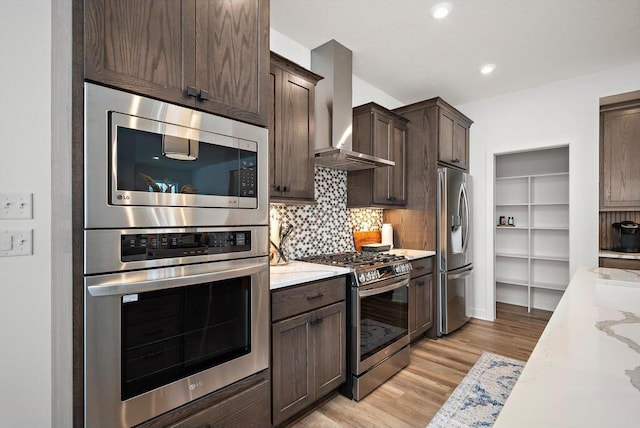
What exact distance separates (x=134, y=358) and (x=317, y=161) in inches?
78.5

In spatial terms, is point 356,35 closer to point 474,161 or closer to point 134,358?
point 474,161

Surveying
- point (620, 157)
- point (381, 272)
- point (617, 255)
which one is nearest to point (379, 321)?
point (381, 272)

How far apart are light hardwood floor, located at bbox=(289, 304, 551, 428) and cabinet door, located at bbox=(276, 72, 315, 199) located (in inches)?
60.1

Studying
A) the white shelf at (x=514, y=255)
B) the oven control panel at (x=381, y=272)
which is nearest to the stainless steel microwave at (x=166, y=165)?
the oven control panel at (x=381, y=272)

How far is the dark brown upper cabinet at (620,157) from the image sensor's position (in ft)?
11.2

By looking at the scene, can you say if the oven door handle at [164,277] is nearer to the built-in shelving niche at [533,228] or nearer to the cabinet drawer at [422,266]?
the cabinet drawer at [422,266]

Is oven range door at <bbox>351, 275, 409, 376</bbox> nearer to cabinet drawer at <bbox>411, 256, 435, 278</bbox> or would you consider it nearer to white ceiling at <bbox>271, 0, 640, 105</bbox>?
cabinet drawer at <bbox>411, 256, 435, 278</bbox>

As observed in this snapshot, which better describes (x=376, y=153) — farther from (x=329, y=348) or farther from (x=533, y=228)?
(x=533, y=228)

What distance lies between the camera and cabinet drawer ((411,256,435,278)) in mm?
3112

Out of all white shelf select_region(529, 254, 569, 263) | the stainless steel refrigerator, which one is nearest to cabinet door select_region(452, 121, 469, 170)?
the stainless steel refrigerator

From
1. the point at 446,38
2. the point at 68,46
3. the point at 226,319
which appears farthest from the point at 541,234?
the point at 68,46

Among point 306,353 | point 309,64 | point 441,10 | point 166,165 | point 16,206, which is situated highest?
point 441,10

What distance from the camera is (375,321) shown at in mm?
2428

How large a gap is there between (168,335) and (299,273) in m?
0.90
